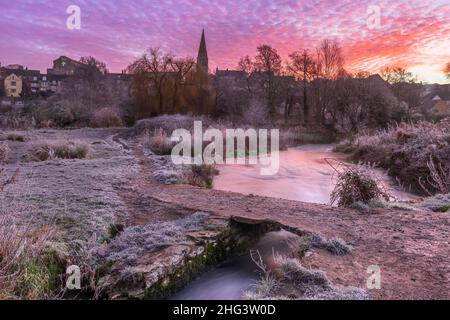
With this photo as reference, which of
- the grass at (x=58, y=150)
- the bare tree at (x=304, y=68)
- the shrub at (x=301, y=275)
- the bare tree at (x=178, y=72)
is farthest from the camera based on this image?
the bare tree at (x=304, y=68)

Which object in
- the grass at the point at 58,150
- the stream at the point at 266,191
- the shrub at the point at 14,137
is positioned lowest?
the stream at the point at 266,191

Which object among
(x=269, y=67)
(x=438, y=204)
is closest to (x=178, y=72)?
(x=269, y=67)

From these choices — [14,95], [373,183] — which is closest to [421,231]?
[373,183]

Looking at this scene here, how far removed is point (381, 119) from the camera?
2241 cm

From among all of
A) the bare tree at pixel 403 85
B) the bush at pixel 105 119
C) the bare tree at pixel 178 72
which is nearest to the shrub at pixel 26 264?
the bush at pixel 105 119

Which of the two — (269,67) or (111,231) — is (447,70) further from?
(111,231)

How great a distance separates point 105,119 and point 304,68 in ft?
49.6

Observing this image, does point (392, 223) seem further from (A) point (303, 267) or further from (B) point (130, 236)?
(B) point (130, 236)

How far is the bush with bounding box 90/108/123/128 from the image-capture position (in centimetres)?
2123

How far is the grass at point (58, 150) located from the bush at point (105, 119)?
11.6 meters

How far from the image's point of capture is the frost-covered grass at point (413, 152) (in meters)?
9.89

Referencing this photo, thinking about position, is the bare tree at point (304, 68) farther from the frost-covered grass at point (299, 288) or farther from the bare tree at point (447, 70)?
the frost-covered grass at point (299, 288)

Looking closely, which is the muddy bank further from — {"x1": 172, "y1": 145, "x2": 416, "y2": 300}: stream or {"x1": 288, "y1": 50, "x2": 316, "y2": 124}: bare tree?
{"x1": 288, "y1": 50, "x2": 316, "y2": 124}: bare tree

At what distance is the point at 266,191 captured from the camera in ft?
26.8
